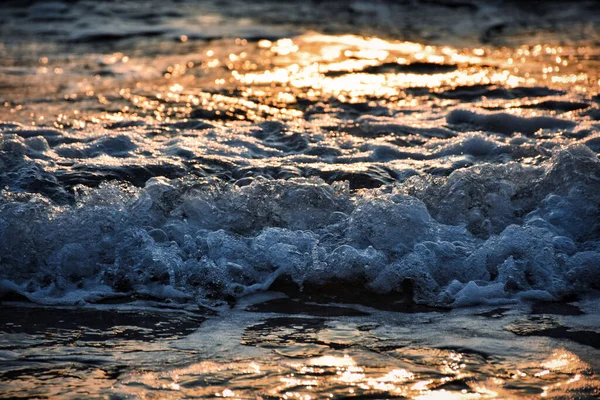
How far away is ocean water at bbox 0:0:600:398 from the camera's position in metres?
2.57

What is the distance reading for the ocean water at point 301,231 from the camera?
101 inches

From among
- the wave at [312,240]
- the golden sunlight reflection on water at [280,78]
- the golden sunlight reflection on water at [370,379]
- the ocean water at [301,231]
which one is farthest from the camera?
the golden sunlight reflection on water at [280,78]

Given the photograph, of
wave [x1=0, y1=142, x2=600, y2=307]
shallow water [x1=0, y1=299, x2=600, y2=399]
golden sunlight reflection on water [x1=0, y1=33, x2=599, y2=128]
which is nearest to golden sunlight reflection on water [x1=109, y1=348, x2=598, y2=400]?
shallow water [x1=0, y1=299, x2=600, y2=399]

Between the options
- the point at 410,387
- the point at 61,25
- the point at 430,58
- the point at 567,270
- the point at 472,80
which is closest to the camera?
the point at 410,387

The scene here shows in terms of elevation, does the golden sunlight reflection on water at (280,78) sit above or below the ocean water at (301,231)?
above

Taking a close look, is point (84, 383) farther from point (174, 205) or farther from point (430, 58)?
point (430, 58)

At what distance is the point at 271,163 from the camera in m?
4.84

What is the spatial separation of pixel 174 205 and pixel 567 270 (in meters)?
1.96

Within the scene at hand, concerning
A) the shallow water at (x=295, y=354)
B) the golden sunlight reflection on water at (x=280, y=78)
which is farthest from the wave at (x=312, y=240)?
the golden sunlight reflection on water at (x=280, y=78)

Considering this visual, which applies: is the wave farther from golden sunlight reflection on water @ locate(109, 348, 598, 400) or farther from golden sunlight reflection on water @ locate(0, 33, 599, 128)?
golden sunlight reflection on water @ locate(0, 33, 599, 128)

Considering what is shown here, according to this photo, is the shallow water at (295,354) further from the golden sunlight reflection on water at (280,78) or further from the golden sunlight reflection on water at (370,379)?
the golden sunlight reflection on water at (280,78)

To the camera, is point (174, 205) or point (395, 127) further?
point (395, 127)

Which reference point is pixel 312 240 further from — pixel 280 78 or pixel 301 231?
pixel 280 78

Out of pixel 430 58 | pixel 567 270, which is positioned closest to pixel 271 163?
pixel 567 270
